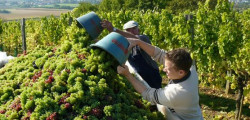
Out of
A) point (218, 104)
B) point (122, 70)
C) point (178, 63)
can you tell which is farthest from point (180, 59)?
point (218, 104)

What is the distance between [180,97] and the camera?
2566 millimetres

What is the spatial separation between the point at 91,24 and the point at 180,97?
1223 mm

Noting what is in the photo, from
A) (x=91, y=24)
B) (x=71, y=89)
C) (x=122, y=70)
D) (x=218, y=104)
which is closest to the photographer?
(x=71, y=89)

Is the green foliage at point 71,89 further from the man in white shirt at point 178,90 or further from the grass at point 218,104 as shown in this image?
the grass at point 218,104

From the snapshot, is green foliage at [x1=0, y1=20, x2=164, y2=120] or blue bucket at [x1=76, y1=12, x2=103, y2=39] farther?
blue bucket at [x1=76, y1=12, x2=103, y2=39]

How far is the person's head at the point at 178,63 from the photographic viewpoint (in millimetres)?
2578

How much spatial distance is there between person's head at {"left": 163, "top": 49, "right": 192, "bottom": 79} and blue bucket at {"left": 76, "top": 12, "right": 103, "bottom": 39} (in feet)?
2.90

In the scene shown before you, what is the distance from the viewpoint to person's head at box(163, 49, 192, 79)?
258cm

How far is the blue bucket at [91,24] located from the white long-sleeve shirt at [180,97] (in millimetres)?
859

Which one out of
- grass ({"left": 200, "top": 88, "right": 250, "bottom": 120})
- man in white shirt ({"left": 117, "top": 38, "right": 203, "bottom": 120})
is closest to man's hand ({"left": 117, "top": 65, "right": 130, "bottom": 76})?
man in white shirt ({"left": 117, "top": 38, "right": 203, "bottom": 120})

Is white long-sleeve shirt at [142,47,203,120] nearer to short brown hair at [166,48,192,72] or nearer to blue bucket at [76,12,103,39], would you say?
short brown hair at [166,48,192,72]

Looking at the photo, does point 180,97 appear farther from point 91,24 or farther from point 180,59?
point 91,24

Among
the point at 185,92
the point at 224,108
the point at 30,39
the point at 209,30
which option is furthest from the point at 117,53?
the point at 30,39

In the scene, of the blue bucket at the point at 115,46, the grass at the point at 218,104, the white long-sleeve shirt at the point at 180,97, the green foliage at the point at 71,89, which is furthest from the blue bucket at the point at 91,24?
the grass at the point at 218,104
